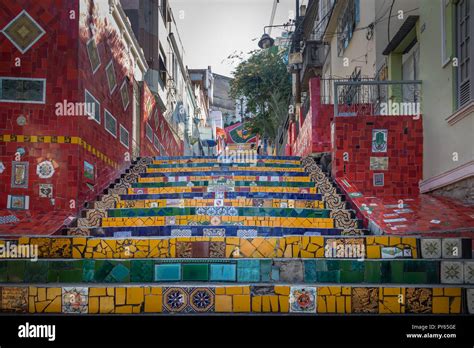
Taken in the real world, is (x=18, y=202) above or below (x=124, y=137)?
below

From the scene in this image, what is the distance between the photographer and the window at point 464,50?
6.87 meters

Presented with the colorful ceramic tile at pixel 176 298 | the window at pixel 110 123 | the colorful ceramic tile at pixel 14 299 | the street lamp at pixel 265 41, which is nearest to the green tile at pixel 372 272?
the colorful ceramic tile at pixel 176 298

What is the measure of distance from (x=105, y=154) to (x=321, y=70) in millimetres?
14039

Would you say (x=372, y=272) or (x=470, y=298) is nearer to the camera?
(x=470, y=298)

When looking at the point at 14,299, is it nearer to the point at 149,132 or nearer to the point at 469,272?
the point at 469,272

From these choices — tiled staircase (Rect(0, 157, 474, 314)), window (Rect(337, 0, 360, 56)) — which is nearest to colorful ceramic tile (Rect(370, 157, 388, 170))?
tiled staircase (Rect(0, 157, 474, 314))

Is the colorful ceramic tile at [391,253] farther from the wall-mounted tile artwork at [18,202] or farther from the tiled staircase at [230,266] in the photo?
the wall-mounted tile artwork at [18,202]

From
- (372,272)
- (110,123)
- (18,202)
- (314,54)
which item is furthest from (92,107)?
(314,54)

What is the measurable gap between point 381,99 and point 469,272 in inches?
250

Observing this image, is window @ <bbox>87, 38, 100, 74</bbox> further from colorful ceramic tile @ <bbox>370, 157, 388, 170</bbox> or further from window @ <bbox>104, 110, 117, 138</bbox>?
colorful ceramic tile @ <bbox>370, 157, 388, 170</bbox>

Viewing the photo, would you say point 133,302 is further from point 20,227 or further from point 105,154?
point 105,154

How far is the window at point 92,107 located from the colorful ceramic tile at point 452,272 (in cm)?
516

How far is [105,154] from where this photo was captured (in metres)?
8.51

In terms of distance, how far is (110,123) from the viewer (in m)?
8.93
